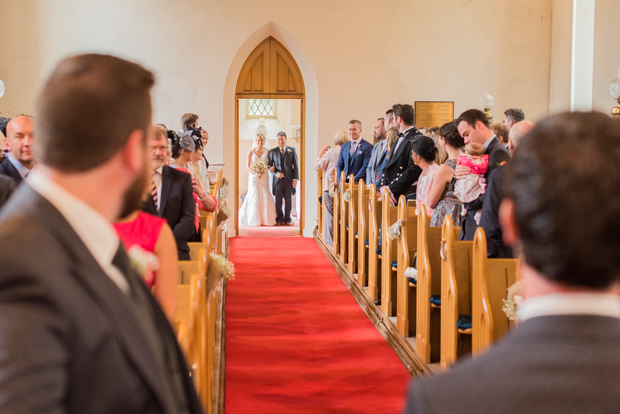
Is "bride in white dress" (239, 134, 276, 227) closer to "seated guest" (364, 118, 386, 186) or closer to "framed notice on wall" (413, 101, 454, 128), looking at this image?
"framed notice on wall" (413, 101, 454, 128)

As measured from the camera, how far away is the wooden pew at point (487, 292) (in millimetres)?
3191

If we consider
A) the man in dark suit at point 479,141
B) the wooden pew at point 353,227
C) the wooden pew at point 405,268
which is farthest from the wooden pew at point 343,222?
the man in dark suit at point 479,141

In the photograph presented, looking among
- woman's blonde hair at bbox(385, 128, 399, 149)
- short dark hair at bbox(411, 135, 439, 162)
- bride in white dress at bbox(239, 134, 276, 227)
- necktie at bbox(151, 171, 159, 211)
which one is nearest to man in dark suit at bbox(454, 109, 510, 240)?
short dark hair at bbox(411, 135, 439, 162)

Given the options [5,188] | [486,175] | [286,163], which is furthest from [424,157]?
[286,163]

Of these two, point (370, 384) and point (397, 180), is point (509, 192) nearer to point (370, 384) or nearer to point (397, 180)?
point (370, 384)

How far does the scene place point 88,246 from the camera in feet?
3.02

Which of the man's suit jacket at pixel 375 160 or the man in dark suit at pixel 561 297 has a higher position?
the man's suit jacket at pixel 375 160

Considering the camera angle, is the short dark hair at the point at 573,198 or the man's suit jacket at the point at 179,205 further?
the man's suit jacket at the point at 179,205

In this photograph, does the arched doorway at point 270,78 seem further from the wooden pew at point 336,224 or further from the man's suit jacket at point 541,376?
the man's suit jacket at point 541,376

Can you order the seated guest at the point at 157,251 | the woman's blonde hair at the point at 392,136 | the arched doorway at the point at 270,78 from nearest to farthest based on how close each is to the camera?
the seated guest at the point at 157,251
the woman's blonde hair at the point at 392,136
the arched doorway at the point at 270,78

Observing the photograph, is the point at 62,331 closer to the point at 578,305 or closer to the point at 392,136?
the point at 578,305

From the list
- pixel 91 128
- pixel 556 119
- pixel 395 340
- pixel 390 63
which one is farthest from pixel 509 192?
pixel 390 63

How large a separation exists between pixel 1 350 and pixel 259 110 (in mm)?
16801

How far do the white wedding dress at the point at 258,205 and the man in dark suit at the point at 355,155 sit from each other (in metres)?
3.50
